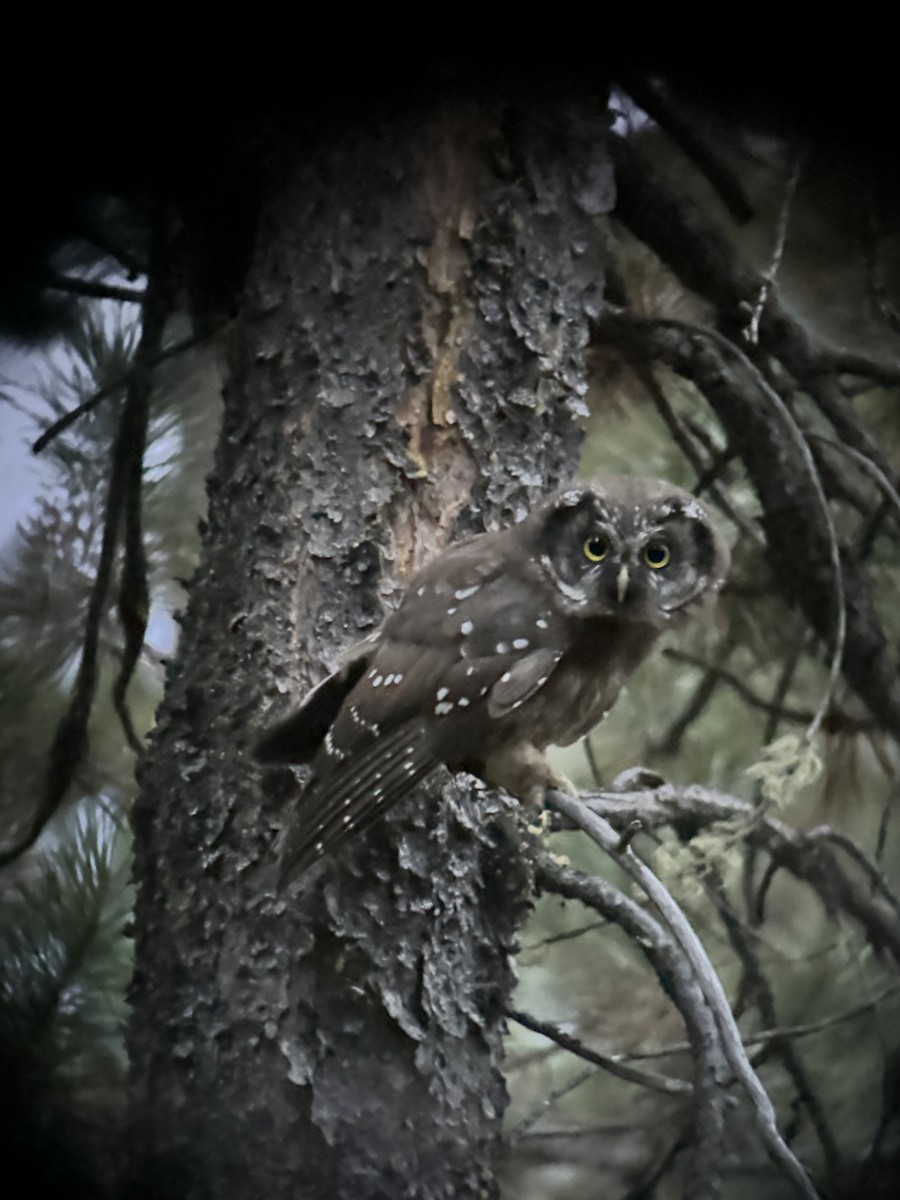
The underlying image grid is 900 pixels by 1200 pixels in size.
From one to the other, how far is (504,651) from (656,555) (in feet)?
0.41

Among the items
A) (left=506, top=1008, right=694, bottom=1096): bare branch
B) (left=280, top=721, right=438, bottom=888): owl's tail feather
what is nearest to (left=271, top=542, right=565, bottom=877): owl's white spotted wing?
(left=280, top=721, right=438, bottom=888): owl's tail feather

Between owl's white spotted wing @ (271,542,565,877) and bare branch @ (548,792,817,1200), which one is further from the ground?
owl's white spotted wing @ (271,542,565,877)

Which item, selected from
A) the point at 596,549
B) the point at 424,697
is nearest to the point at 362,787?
the point at 424,697

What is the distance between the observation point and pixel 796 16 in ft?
2.94

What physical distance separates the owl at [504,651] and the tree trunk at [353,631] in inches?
1.5

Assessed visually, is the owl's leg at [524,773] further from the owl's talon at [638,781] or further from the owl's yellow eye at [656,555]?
the owl's yellow eye at [656,555]

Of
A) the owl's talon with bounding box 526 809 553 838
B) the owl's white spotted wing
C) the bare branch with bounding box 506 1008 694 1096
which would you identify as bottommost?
the bare branch with bounding box 506 1008 694 1096

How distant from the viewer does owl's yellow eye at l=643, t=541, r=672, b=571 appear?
76cm

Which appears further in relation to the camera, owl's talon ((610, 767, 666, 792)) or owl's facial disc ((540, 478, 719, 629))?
owl's talon ((610, 767, 666, 792))

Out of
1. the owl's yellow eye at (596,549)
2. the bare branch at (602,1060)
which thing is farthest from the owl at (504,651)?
the bare branch at (602,1060)

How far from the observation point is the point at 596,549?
767 millimetres

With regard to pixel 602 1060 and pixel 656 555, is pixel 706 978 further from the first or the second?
pixel 656 555

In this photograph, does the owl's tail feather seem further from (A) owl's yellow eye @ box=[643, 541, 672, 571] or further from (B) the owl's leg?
(A) owl's yellow eye @ box=[643, 541, 672, 571]

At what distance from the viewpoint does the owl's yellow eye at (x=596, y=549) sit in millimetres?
763
